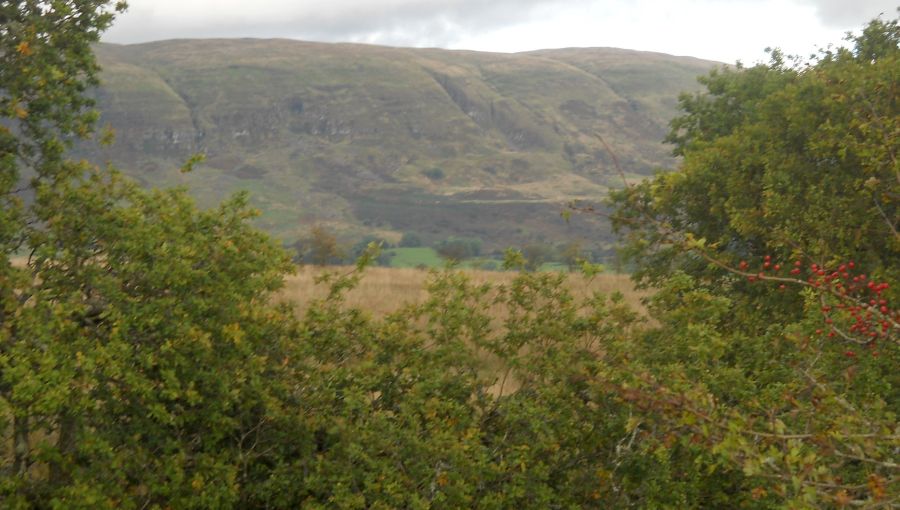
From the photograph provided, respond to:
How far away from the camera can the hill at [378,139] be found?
135625 mm

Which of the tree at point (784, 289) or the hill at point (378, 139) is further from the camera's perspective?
the hill at point (378, 139)

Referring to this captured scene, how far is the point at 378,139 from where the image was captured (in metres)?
174

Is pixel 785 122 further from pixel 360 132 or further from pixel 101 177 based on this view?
pixel 360 132

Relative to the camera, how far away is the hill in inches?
5340

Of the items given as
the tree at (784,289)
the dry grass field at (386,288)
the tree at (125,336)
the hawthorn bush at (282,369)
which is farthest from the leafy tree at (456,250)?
the tree at (125,336)

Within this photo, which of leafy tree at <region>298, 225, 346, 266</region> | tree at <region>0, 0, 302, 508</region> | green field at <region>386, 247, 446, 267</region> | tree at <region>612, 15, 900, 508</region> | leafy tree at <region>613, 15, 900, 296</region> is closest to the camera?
tree at <region>612, 15, 900, 508</region>

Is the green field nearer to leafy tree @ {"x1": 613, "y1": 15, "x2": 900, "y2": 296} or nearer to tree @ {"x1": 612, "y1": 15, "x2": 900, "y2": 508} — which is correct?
leafy tree @ {"x1": 613, "y1": 15, "x2": 900, "y2": 296}

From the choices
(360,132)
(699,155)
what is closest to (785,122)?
(699,155)

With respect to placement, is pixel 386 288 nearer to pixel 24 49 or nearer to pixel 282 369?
pixel 282 369

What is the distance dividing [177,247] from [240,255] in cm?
56

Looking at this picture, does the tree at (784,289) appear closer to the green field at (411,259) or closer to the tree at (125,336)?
the tree at (125,336)

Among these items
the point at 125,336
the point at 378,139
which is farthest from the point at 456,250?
the point at 378,139

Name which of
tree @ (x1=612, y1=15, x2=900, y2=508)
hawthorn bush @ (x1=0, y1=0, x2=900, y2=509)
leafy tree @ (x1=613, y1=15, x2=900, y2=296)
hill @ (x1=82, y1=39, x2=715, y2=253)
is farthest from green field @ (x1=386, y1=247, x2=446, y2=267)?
hill @ (x1=82, y1=39, x2=715, y2=253)

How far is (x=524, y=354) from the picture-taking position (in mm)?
9039
